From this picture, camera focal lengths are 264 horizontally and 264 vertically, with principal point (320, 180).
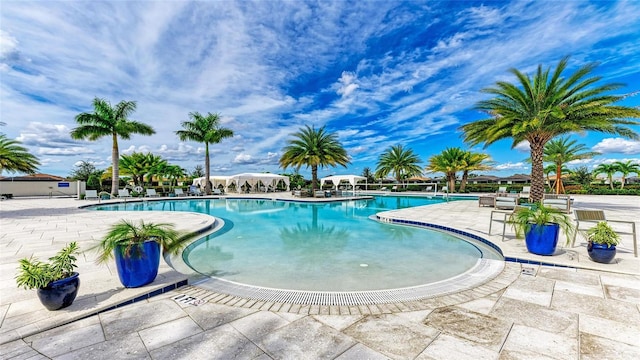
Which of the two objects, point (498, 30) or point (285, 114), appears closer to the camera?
point (498, 30)

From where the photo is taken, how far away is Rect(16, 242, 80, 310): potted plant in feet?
8.05

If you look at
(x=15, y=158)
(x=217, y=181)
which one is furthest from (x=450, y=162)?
(x=15, y=158)

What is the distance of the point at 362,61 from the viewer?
17.9 metres

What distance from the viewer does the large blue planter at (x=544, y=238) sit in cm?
441

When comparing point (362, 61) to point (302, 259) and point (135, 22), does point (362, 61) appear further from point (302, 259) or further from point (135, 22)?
point (302, 259)

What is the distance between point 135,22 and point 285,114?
1721 cm

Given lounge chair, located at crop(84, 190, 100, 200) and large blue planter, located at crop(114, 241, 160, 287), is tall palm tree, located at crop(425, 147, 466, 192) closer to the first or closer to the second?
large blue planter, located at crop(114, 241, 160, 287)

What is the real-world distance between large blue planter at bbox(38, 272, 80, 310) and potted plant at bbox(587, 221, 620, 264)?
22.7ft

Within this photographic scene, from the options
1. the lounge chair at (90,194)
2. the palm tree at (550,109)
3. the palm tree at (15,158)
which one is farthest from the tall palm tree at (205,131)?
the palm tree at (550,109)

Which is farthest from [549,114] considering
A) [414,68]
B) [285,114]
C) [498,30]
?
[285,114]

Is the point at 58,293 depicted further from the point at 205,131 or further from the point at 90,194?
the point at 205,131

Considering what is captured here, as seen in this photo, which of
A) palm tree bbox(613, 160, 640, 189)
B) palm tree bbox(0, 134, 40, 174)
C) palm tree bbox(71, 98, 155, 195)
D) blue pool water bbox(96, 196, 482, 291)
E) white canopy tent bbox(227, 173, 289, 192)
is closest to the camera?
blue pool water bbox(96, 196, 482, 291)

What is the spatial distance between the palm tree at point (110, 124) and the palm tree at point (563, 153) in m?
32.9

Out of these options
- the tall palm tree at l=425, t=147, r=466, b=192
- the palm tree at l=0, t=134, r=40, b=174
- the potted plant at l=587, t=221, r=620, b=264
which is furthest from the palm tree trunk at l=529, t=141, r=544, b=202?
the palm tree at l=0, t=134, r=40, b=174
